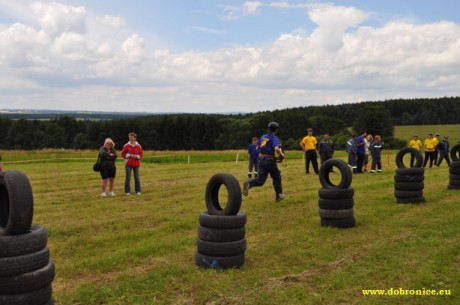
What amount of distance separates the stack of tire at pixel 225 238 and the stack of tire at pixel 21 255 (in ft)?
7.91

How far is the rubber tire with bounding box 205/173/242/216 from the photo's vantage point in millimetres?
6461

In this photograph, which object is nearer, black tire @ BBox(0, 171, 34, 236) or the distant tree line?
black tire @ BBox(0, 171, 34, 236)

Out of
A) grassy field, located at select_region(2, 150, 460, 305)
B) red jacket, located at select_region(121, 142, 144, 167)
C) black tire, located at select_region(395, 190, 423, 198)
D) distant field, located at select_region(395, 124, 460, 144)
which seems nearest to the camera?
grassy field, located at select_region(2, 150, 460, 305)

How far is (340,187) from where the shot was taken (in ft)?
29.6

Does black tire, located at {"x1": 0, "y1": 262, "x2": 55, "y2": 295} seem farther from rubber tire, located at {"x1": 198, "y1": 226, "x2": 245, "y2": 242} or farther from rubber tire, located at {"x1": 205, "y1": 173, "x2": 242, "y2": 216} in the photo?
rubber tire, located at {"x1": 205, "y1": 173, "x2": 242, "y2": 216}

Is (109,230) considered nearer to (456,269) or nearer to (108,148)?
(108,148)

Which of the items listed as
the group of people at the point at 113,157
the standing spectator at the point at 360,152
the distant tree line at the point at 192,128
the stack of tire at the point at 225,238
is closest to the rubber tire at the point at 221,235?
the stack of tire at the point at 225,238

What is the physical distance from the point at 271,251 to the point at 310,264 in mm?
917

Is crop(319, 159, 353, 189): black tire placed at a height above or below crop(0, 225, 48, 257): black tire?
above

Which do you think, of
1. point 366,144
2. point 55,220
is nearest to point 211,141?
point 366,144

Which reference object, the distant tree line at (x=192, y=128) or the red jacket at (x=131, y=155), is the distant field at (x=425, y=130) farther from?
the red jacket at (x=131, y=155)

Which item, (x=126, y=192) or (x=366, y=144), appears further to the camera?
(x=366, y=144)

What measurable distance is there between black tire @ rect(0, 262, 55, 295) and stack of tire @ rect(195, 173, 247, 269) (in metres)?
2.47

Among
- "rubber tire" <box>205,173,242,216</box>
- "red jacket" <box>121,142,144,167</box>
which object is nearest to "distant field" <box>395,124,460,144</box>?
"red jacket" <box>121,142,144,167</box>
